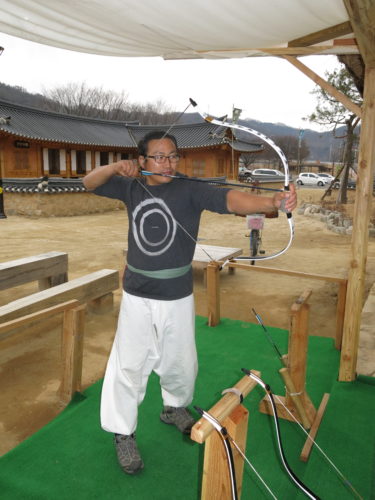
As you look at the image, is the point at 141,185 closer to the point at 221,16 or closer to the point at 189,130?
the point at 221,16

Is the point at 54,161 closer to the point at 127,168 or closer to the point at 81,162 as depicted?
the point at 81,162

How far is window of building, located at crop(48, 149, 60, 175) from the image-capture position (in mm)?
21469

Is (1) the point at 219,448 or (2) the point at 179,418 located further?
(2) the point at 179,418

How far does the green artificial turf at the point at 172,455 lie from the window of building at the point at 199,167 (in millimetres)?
23414

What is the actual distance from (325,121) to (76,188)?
13960mm

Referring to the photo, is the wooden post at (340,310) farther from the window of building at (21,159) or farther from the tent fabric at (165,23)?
the window of building at (21,159)

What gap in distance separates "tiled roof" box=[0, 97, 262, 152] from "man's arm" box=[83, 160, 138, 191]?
1532cm

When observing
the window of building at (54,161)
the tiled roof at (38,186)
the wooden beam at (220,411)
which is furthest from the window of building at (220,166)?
the wooden beam at (220,411)

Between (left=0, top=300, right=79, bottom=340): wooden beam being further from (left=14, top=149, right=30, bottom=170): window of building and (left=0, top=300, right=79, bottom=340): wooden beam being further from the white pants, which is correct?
(left=14, top=149, right=30, bottom=170): window of building

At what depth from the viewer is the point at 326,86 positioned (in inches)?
131

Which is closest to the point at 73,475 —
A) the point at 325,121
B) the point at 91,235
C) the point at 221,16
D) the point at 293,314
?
the point at 293,314

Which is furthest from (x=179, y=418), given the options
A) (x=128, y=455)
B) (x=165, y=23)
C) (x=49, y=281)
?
(x=49, y=281)

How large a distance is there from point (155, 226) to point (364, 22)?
1705mm

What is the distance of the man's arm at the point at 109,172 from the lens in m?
2.11
